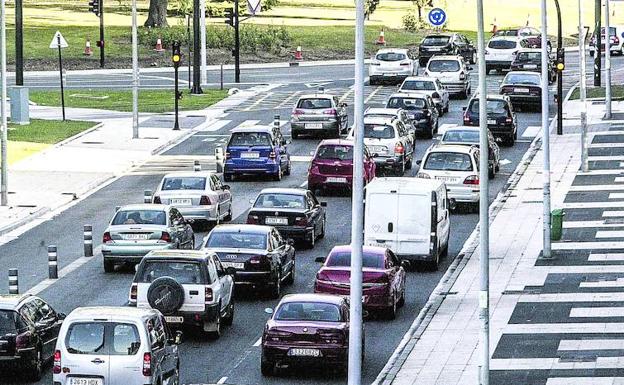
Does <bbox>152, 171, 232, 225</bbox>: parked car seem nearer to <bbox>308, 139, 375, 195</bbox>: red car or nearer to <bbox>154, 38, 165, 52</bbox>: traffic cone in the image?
<bbox>308, 139, 375, 195</bbox>: red car

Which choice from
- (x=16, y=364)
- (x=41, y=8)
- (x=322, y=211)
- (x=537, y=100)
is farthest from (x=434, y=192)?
(x=41, y=8)

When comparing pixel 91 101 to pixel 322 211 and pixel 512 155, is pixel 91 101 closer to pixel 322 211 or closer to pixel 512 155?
pixel 512 155

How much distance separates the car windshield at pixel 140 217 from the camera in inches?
1479

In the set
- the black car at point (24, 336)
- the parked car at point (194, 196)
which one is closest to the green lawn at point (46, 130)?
the parked car at point (194, 196)

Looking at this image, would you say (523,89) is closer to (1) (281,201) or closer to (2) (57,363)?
(1) (281,201)

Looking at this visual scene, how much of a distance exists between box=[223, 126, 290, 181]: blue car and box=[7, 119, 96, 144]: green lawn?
11.2 m

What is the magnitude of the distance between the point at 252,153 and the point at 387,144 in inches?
169

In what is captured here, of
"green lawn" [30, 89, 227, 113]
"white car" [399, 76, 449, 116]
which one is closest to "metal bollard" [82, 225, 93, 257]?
"white car" [399, 76, 449, 116]

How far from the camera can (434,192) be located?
3900 cm

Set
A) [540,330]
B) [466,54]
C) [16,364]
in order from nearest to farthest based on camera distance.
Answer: [16,364] < [540,330] < [466,54]

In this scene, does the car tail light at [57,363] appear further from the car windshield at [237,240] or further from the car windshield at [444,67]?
the car windshield at [444,67]

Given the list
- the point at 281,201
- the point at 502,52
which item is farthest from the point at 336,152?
the point at 502,52

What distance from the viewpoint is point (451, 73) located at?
239 ft

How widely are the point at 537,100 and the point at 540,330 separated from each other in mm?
35356
